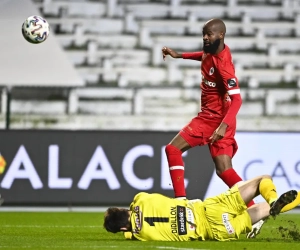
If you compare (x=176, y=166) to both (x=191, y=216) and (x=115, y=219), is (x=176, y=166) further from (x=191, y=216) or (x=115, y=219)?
(x=115, y=219)

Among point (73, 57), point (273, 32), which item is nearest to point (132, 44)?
point (73, 57)

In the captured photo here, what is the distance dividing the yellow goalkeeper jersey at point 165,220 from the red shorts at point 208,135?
1517mm

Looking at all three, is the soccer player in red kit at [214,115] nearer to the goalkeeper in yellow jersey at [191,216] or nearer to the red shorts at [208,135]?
the red shorts at [208,135]

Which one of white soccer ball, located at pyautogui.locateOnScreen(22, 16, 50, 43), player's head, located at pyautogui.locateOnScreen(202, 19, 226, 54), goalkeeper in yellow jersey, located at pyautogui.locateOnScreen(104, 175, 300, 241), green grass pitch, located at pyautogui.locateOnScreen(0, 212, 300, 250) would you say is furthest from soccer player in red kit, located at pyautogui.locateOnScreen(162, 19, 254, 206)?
white soccer ball, located at pyautogui.locateOnScreen(22, 16, 50, 43)

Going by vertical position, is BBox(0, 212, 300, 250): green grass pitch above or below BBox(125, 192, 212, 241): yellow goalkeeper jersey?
below

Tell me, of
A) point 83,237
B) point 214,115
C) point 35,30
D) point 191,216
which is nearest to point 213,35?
point 214,115

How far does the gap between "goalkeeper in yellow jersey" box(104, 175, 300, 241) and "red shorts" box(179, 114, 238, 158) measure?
1.36 m

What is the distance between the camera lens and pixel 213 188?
534 inches

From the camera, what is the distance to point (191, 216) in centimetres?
749

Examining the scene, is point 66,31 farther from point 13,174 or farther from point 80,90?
point 13,174

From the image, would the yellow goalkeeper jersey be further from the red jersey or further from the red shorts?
the red shorts

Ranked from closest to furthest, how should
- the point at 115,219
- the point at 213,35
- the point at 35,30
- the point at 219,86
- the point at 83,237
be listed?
the point at 115,219 → the point at 83,237 → the point at 213,35 → the point at 219,86 → the point at 35,30

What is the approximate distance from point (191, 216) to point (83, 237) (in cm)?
145

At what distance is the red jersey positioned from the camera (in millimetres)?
8703
